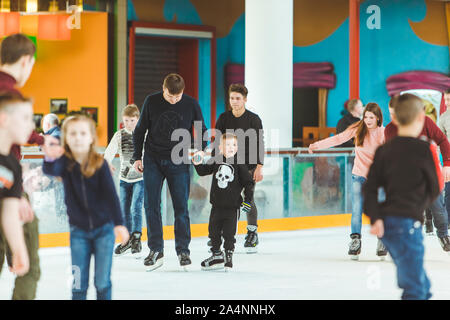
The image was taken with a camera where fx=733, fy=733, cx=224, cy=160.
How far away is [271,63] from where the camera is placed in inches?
340

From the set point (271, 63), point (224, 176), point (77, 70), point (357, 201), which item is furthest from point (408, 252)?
point (77, 70)

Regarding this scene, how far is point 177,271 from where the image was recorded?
4.96 m

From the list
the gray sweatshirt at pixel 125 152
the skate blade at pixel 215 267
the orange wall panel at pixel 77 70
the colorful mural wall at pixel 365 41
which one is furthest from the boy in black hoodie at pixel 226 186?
the colorful mural wall at pixel 365 41

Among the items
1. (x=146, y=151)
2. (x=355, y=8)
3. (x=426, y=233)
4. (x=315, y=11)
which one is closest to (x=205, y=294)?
(x=146, y=151)

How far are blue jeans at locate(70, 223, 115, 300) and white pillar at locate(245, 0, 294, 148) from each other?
18.7 ft

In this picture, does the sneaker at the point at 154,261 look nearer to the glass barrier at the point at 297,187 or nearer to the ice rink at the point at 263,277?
the ice rink at the point at 263,277

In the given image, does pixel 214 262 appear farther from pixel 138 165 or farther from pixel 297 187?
pixel 297 187

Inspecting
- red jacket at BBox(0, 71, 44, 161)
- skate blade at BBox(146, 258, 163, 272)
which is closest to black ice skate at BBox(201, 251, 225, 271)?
skate blade at BBox(146, 258, 163, 272)

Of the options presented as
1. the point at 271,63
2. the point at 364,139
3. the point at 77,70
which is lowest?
the point at 364,139

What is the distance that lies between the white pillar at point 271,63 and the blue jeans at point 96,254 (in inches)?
224

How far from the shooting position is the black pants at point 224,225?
4.87 m

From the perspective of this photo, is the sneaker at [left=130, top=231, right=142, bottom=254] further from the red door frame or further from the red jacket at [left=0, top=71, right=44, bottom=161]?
the red door frame

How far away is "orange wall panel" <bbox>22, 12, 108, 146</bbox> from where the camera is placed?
11.2 meters

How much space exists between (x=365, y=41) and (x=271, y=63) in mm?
4915
